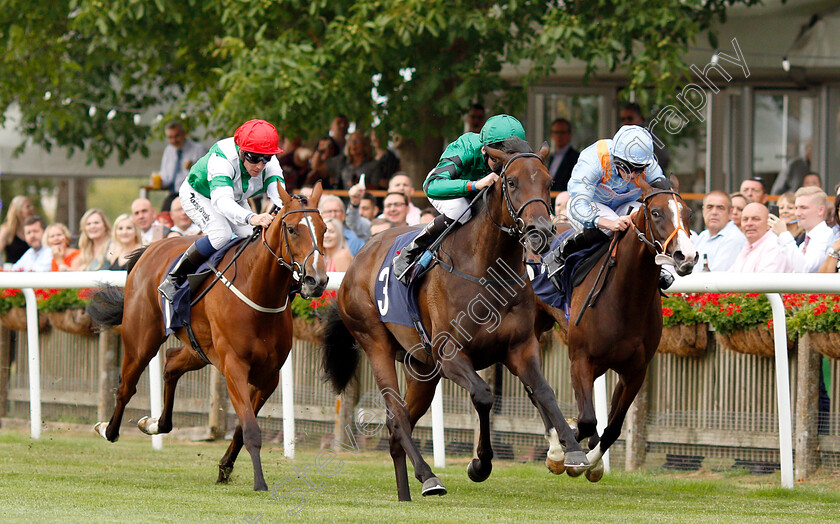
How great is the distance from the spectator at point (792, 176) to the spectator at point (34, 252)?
21.7 feet

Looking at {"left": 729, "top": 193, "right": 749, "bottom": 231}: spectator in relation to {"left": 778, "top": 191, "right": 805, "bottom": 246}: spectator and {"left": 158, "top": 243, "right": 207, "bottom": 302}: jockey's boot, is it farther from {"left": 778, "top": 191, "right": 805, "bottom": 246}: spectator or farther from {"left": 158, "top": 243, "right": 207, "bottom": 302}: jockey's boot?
{"left": 158, "top": 243, "right": 207, "bottom": 302}: jockey's boot

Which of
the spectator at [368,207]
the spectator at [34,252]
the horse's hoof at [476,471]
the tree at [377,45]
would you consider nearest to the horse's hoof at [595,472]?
the horse's hoof at [476,471]

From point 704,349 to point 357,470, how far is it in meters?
2.18

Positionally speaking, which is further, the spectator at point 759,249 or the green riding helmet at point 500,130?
the spectator at point 759,249

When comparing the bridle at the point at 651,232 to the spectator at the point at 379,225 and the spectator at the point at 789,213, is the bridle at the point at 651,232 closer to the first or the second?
the spectator at the point at 789,213

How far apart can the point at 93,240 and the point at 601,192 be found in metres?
5.00

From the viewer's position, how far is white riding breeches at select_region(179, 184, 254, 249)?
6.91 m

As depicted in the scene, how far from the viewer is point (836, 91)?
12.8 m

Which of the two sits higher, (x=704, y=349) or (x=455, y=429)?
(x=704, y=349)

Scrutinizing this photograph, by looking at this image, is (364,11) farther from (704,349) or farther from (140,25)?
(704,349)

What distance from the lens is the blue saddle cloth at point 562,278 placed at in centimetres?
671

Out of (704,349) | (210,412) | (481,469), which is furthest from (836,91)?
(481,469)

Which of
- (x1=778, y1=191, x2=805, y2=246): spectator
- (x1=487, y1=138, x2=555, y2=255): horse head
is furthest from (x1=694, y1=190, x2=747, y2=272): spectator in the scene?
(x1=487, y1=138, x2=555, y2=255): horse head

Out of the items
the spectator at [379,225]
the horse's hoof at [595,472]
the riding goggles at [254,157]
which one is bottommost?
the horse's hoof at [595,472]
